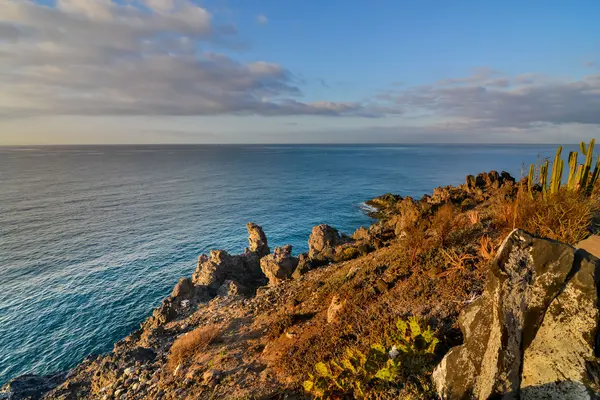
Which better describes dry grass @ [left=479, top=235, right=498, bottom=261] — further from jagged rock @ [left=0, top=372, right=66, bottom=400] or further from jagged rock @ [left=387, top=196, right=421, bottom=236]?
jagged rock @ [left=0, top=372, right=66, bottom=400]

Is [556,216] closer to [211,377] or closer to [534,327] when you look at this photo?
[534,327]

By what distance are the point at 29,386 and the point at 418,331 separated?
24.1 m

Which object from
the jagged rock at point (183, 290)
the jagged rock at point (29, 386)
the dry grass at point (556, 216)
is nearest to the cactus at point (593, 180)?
the dry grass at point (556, 216)

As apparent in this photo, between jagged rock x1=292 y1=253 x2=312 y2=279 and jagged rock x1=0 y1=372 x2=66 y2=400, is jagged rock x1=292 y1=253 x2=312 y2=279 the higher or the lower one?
the higher one

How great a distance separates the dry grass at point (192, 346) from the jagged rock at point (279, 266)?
10390mm

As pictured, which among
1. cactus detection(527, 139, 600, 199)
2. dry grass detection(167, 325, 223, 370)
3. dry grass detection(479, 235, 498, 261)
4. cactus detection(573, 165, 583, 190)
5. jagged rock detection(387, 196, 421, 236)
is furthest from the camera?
jagged rock detection(387, 196, 421, 236)

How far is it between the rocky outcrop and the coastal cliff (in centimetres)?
2

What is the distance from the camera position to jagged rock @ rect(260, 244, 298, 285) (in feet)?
82.5

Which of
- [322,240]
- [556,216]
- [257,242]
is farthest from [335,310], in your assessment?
[257,242]

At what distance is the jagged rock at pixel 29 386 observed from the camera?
17094 mm

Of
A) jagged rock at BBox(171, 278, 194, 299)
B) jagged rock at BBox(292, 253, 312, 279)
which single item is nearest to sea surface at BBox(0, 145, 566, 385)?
jagged rock at BBox(171, 278, 194, 299)

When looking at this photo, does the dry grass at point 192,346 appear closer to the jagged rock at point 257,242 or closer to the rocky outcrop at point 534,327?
the rocky outcrop at point 534,327

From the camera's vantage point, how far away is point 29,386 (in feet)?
60.0

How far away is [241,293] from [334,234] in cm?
1170
